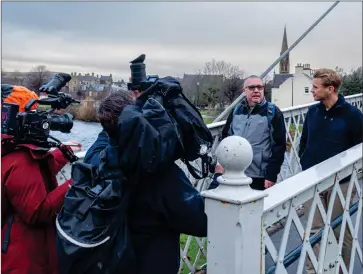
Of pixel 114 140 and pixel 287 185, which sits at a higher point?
pixel 114 140

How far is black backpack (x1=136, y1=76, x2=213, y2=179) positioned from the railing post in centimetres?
15

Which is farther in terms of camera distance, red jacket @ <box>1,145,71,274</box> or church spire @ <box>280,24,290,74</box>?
church spire @ <box>280,24,290,74</box>

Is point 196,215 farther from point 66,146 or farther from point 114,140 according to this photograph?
point 66,146

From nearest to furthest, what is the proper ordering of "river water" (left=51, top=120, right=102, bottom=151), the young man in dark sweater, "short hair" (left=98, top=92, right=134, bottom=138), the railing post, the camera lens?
1. the railing post
2. "short hair" (left=98, top=92, right=134, bottom=138)
3. the camera lens
4. "river water" (left=51, top=120, right=102, bottom=151)
5. the young man in dark sweater

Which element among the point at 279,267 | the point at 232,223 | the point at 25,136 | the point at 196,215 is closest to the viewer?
the point at 232,223

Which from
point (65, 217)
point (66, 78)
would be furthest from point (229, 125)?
point (65, 217)

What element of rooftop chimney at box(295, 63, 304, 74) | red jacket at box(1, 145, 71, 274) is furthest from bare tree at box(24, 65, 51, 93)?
rooftop chimney at box(295, 63, 304, 74)

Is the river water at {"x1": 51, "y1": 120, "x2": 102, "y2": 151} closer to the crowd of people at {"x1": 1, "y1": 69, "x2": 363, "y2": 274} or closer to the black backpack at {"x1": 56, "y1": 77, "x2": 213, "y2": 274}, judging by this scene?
the crowd of people at {"x1": 1, "y1": 69, "x2": 363, "y2": 274}

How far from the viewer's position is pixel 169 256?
181 centimetres

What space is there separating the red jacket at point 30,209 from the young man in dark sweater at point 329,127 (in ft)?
6.25

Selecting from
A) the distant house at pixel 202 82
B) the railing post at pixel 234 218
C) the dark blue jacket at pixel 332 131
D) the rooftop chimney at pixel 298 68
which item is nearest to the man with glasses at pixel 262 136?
the dark blue jacket at pixel 332 131

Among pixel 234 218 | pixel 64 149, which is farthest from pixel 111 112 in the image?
pixel 234 218

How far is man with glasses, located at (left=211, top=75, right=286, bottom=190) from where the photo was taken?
Result: 11.3 feet

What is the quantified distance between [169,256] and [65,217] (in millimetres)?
472
